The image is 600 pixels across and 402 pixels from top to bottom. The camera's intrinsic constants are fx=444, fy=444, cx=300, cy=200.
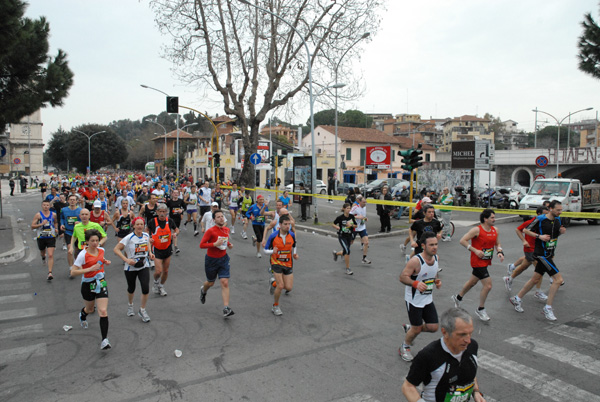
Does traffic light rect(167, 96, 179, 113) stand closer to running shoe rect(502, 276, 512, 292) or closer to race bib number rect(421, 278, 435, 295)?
running shoe rect(502, 276, 512, 292)

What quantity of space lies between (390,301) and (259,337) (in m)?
2.89

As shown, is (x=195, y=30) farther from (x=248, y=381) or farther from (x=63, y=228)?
(x=248, y=381)

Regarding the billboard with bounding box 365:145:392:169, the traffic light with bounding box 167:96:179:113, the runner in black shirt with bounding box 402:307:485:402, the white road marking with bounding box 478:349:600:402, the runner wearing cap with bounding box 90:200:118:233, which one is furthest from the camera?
the traffic light with bounding box 167:96:179:113

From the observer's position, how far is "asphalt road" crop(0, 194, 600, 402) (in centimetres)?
484

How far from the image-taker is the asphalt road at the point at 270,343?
4840mm

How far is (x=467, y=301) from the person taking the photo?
27.0 feet

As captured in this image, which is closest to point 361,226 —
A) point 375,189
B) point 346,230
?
point 346,230

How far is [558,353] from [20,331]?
7.64 meters

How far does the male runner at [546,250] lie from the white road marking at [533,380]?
2.22 metres

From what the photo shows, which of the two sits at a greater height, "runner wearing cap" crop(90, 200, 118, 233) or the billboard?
the billboard

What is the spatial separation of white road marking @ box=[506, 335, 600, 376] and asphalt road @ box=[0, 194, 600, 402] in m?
0.02

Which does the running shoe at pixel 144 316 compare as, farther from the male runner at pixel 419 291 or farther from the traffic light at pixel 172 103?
the traffic light at pixel 172 103

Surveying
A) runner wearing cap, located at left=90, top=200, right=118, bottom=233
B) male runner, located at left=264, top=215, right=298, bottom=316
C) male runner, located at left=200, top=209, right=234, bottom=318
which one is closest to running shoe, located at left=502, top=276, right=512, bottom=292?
male runner, located at left=264, top=215, right=298, bottom=316

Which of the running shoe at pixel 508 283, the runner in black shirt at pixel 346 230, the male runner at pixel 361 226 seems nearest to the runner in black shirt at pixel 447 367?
the running shoe at pixel 508 283
